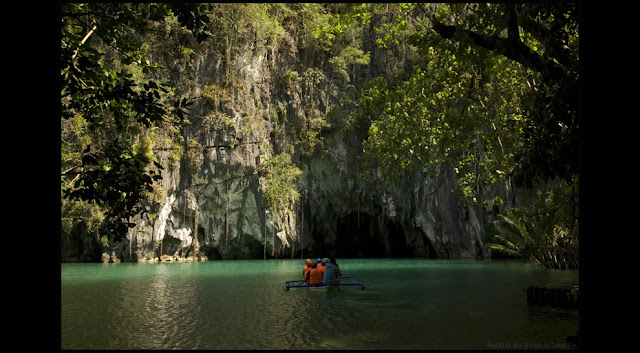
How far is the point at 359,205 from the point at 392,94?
23.5m

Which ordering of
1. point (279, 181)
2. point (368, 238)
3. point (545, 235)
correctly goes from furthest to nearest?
point (368, 238) → point (279, 181) → point (545, 235)

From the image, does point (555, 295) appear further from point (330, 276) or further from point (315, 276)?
point (315, 276)

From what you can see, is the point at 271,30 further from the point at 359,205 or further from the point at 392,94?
the point at 392,94

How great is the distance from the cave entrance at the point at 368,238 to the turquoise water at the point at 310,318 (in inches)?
842

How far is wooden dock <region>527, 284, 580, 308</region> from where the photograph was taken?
340 inches

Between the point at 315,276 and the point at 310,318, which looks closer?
the point at 310,318

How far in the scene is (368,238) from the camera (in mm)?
35750

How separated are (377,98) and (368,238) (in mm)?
26604

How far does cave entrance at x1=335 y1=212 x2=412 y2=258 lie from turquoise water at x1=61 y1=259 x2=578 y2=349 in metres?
21.4

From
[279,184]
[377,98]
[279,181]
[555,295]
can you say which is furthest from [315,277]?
[279,181]

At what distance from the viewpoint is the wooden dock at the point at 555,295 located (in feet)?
28.4

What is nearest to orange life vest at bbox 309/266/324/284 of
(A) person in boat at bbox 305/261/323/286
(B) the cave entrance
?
(A) person in boat at bbox 305/261/323/286

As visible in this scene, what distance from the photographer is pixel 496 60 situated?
9859 millimetres

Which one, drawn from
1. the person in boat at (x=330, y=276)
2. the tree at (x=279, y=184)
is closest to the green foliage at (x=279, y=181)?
the tree at (x=279, y=184)
